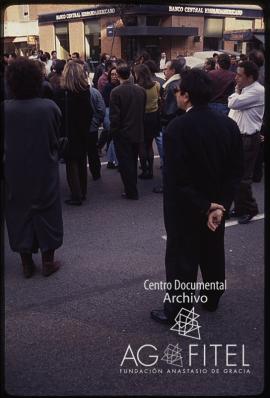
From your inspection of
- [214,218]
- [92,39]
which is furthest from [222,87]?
[92,39]

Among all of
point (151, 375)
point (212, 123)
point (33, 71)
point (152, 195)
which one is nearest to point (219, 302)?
point (151, 375)

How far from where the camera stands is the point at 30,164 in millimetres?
3504

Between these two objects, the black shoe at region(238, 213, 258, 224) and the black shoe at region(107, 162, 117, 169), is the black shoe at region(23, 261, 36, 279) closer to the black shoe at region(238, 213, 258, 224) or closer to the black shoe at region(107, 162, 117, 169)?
the black shoe at region(238, 213, 258, 224)

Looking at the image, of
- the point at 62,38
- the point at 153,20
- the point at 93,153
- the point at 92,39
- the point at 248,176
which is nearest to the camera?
the point at 248,176

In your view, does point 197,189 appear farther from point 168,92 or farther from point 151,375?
point 168,92

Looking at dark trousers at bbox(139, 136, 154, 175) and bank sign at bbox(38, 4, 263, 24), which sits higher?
bank sign at bbox(38, 4, 263, 24)

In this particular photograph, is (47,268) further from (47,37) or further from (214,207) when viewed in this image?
(47,37)

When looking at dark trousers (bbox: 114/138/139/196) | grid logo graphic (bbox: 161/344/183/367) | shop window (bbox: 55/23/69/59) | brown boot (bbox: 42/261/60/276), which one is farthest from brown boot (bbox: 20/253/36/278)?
shop window (bbox: 55/23/69/59)

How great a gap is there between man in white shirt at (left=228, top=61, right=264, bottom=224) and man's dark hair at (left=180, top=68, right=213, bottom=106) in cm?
202

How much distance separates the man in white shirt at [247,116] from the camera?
465 centimetres

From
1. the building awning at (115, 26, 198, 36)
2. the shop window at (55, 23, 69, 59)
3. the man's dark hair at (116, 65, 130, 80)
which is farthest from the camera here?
the shop window at (55, 23, 69, 59)

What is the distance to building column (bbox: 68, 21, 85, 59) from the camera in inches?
1121

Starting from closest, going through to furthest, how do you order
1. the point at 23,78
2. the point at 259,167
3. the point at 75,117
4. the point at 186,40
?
the point at 23,78 < the point at 75,117 < the point at 259,167 < the point at 186,40

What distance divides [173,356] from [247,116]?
291 centimetres
